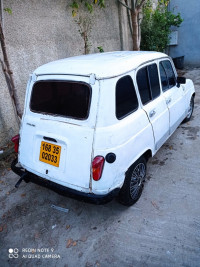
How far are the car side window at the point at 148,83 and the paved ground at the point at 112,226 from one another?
1.39 m

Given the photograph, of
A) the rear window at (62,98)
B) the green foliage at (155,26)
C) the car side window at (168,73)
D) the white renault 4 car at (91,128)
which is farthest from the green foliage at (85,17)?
the rear window at (62,98)

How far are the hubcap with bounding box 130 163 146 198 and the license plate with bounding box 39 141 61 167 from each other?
3.56ft

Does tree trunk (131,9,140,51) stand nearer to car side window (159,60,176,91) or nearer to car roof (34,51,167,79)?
car side window (159,60,176,91)

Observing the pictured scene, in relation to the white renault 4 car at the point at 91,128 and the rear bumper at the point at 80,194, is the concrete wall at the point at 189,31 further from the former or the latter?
the rear bumper at the point at 80,194

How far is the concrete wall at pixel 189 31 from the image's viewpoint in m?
9.66

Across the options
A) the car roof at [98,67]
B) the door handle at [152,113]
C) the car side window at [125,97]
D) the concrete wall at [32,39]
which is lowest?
the door handle at [152,113]

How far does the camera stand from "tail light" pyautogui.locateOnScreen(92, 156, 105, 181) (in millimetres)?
2160

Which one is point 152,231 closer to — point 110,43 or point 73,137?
point 73,137

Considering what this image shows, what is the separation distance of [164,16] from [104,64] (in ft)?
29.1

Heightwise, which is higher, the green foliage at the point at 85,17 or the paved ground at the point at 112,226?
the green foliage at the point at 85,17

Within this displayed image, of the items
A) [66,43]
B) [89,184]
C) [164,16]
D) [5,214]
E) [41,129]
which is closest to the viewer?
[89,184]

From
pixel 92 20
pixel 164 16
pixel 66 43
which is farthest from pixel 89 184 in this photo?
pixel 164 16

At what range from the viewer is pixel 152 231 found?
8.25ft

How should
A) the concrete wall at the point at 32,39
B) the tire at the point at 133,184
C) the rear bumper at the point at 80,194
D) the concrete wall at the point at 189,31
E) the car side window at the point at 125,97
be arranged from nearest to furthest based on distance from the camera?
1. the rear bumper at the point at 80,194
2. the car side window at the point at 125,97
3. the tire at the point at 133,184
4. the concrete wall at the point at 32,39
5. the concrete wall at the point at 189,31
